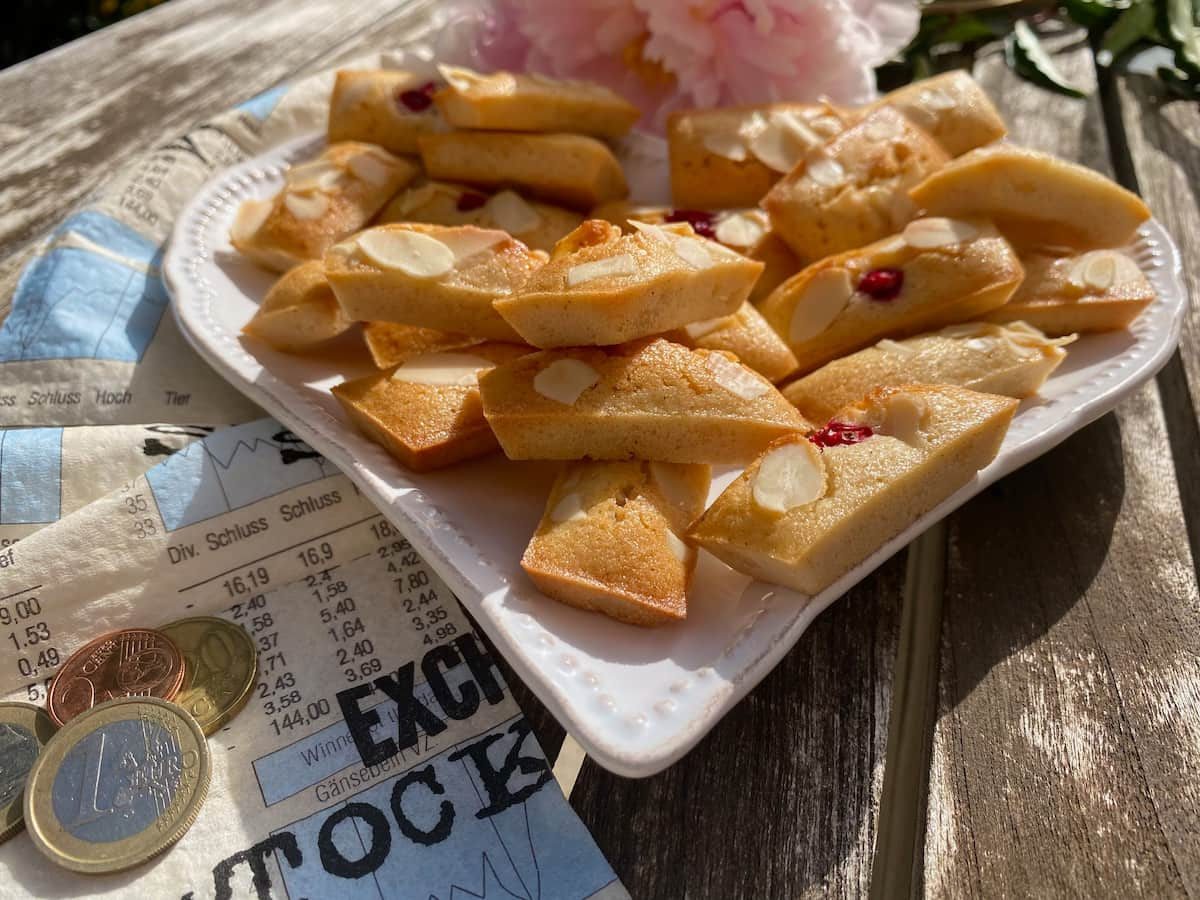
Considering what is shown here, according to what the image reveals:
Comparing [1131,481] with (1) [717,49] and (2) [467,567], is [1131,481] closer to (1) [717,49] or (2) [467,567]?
(2) [467,567]

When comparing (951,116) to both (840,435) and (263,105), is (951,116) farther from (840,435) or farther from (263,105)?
(263,105)

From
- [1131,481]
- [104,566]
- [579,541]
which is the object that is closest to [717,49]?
[1131,481]

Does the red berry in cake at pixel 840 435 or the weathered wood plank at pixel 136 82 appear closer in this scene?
the red berry in cake at pixel 840 435

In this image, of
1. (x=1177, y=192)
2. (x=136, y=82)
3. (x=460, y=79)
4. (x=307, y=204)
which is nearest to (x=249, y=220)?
(x=307, y=204)

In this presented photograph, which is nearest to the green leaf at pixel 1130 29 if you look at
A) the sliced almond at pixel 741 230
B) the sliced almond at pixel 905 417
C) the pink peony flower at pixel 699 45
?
the pink peony flower at pixel 699 45

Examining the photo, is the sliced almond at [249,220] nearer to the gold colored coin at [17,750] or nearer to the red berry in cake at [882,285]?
the gold colored coin at [17,750]

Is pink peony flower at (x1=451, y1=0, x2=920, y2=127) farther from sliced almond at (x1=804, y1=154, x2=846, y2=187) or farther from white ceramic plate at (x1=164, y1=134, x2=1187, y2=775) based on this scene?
white ceramic plate at (x1=164, y1=134, x2=1187, y2=775)

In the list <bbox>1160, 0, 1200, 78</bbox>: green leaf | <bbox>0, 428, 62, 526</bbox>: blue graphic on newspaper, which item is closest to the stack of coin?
<bbox>0, 428, 62, 526</bbox>: blue graphic on newspaper

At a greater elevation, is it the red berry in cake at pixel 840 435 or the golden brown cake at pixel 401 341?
the golden brown cake at pixel 401 341
